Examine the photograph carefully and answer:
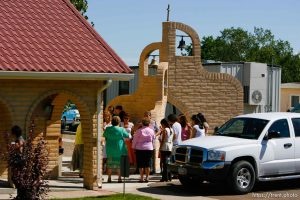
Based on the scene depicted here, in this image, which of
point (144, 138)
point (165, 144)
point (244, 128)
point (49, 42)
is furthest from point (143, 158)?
point (49, 42)

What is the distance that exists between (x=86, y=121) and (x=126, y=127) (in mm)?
2408

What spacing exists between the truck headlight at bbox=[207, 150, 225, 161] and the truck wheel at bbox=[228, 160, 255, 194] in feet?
1.15

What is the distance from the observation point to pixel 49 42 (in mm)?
14445

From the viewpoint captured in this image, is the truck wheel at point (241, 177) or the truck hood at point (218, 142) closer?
the truck wheel at point (241, 177)

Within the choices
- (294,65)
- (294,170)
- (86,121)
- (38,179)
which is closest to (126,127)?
(86,121)

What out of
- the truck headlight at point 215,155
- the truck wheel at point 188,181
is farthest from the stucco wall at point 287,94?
the truck headlight at point 215,155

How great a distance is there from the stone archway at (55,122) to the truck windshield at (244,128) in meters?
3.20


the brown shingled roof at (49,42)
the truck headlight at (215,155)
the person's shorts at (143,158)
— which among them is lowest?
the person's shorts at (143,158)

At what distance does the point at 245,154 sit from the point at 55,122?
17.2ft

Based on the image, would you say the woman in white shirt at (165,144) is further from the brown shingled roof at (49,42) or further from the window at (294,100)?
the window at (294,100)

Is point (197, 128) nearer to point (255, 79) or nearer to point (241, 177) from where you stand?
point (241, 177)

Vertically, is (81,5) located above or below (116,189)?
above

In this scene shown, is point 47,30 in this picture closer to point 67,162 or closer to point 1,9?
point 1,9

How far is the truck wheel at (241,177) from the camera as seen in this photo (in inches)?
540
